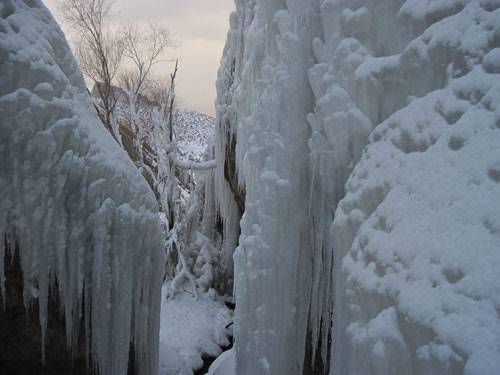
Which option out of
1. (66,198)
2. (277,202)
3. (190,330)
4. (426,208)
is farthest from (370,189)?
(190,330)

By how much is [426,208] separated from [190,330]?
6.63m

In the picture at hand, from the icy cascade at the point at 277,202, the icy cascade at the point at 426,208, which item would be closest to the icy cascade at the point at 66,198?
the icy cascade at the point at 277,202

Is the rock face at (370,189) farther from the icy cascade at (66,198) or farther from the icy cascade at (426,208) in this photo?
the icy cascade at (66,198)

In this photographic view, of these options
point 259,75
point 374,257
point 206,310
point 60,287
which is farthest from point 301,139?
point 206,310

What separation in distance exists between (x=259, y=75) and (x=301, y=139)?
83cm

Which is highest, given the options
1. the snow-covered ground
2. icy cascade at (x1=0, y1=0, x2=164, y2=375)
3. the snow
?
icy cascade at (x1=0, y1=0, x2=164, y2=375)

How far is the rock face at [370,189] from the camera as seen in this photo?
1341mm

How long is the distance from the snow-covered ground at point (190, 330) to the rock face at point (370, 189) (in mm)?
3051

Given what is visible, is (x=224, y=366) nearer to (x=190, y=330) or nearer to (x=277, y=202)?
(x=190, y=330)

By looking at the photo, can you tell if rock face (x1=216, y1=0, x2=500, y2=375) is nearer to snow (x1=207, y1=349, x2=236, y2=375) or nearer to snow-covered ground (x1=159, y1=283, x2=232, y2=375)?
snow (x1=207, y1=349, x2=236, y2=375)

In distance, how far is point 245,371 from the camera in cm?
302

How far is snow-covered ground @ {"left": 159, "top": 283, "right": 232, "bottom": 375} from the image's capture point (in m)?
5.63

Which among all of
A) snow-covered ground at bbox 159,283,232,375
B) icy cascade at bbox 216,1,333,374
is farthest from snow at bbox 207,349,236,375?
icy cascade at bbox 216,1,333,374

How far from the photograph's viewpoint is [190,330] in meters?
7.23
